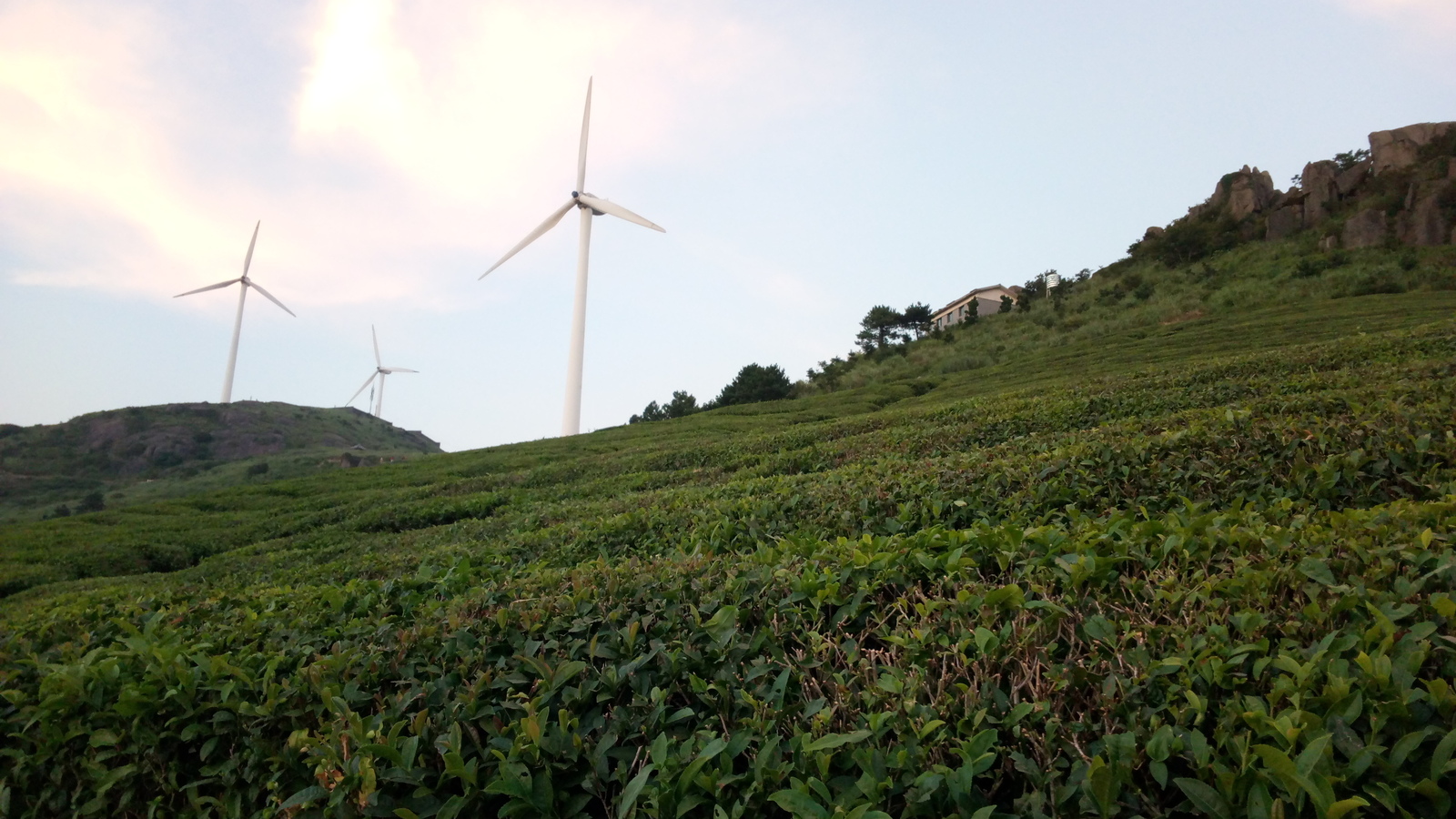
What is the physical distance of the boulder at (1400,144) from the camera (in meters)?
51.8

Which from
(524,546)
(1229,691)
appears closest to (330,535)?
(524,546)

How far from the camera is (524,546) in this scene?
31.4ft

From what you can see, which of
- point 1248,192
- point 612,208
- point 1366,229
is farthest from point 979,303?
point 612,208

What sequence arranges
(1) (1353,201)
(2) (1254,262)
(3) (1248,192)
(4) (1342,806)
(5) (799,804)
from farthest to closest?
(3) (1248,192) → (1) (1353,201) → (2) (1254,262) → (5) (799,804) → (4) (1342,806)

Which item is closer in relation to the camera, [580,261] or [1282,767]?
[1282,767]

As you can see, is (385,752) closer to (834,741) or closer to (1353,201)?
(834,741)

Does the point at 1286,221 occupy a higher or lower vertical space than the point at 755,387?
higher

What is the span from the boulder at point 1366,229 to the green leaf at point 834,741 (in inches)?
2153

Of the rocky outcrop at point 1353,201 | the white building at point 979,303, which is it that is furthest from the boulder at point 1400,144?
the white building at point 979,303

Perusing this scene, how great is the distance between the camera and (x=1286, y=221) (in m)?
53.7

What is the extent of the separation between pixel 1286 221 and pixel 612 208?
4546 cm

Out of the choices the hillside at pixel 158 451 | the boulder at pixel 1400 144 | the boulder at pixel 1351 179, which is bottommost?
the hillside at pixel 158 451

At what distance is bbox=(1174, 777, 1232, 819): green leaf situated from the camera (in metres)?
2.44

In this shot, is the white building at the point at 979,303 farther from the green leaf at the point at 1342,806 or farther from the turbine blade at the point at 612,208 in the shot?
the green leaf at the point at 1342,806
